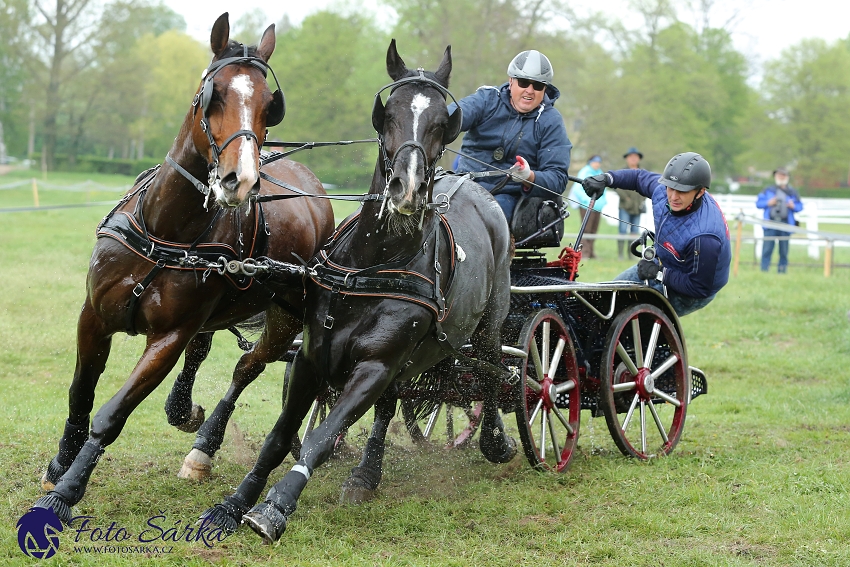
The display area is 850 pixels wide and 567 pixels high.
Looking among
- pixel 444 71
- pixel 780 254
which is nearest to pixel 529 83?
pixel 444 71

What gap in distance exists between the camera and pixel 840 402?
7.81 meters

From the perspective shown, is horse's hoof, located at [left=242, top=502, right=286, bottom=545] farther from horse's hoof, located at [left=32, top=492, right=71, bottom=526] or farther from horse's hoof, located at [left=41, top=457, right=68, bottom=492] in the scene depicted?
horse's hoof, located at [left=41, top=457, right=68, bottom=492]

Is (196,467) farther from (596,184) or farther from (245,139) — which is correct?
(596,184)

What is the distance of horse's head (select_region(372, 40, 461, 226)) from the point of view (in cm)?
370

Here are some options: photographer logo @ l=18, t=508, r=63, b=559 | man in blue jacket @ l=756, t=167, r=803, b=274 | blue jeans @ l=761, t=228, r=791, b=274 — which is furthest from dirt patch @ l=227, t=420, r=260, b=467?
man in blue jacket @ l=756, t=167, r=803, b=274

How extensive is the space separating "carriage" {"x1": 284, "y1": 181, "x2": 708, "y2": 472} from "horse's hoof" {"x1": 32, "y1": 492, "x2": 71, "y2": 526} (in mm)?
1784

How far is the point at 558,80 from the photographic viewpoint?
3188 cm

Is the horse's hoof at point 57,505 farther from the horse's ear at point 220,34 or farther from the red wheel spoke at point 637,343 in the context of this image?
the red wheel spoke at point 637,343

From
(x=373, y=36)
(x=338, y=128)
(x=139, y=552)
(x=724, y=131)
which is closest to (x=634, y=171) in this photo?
(x=338, y=128)

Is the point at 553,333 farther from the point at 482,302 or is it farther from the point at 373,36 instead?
the point at 373,36

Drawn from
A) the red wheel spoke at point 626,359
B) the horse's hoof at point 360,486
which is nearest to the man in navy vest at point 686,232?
the red wheel spoke at point 626,359

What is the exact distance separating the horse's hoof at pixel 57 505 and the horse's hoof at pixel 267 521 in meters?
0.80

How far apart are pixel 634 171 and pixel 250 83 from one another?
341 cm

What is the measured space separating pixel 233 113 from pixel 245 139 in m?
0.19
